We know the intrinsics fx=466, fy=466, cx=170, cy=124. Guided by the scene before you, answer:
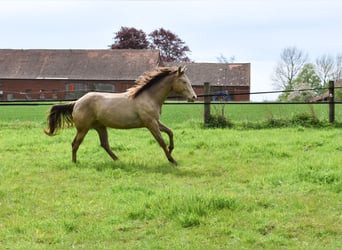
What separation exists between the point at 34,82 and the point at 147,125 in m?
46.5

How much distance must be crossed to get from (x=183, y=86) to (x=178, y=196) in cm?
338

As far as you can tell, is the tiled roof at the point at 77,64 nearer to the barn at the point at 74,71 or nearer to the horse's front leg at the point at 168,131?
the barn at the point at 74,71

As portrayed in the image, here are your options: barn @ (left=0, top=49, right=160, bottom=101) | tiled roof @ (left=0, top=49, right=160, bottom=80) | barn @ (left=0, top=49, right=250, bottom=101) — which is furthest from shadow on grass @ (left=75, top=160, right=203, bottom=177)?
tiled roof @ (left=0, top=49, right=160, bottom=80)

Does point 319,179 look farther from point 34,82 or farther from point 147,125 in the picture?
point 34,82

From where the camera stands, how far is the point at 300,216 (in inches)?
182

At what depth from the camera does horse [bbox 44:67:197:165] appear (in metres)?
8.10

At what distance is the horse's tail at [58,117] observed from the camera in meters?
8.86

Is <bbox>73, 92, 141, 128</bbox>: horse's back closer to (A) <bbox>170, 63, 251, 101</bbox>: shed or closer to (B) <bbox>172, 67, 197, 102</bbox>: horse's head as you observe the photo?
(B) <bbox>172, 67, 197, 102</bbox>: horse's head

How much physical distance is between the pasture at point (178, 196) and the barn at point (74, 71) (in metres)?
41.3

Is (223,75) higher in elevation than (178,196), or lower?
higher

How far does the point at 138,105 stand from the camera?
812cm

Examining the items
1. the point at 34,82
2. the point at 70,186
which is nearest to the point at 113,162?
the point at 70,186

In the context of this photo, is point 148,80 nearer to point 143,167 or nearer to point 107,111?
point 107,111

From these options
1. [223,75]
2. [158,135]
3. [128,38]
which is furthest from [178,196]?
[128,38]
